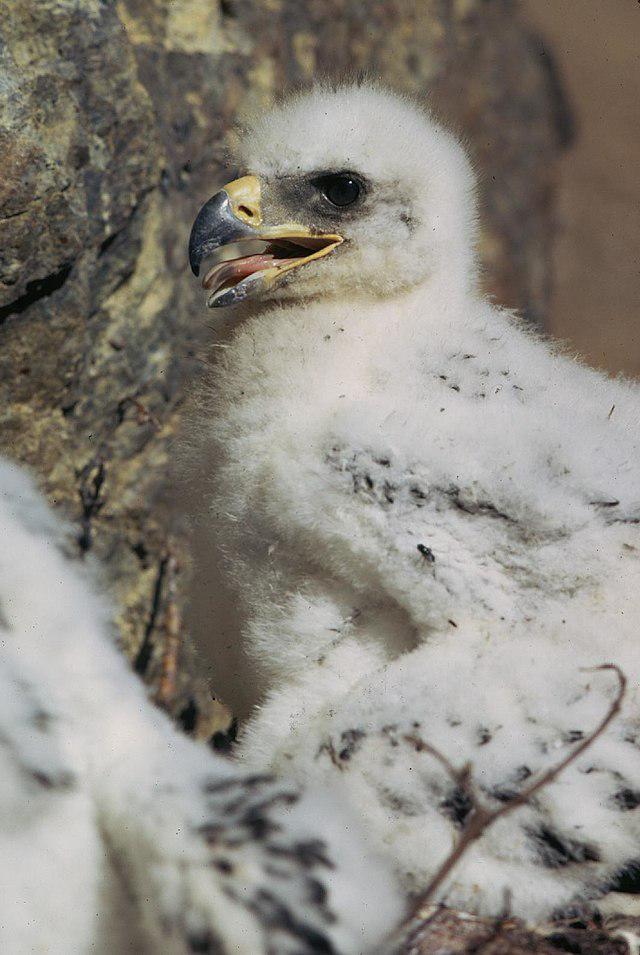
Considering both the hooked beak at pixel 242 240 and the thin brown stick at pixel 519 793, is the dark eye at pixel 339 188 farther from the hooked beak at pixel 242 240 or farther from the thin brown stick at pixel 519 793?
the thin brown stick at pixel 519 793

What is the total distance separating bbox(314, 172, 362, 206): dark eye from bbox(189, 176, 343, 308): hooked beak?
11cm

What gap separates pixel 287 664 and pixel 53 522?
0.66 meters

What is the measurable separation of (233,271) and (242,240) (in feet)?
0.33

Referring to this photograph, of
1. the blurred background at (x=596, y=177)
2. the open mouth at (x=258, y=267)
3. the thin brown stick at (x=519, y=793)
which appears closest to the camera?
the thin brown stick at (x=519, y=793)

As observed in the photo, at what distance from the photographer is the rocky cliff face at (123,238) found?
3189mm

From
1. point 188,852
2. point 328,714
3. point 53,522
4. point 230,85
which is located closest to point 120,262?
point 230,85

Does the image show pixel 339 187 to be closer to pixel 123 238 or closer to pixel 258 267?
pixel 258 267

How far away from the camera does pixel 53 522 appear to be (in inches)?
96.6

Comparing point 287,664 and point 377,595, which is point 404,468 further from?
point 287,664

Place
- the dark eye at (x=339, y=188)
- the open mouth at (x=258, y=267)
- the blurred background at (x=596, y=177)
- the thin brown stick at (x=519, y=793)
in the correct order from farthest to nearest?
the blurred background at (x=596, y=177) → the dark eye at (x=339, y=188) → the open mouth at (x=258, y=267) → the thin brown stick at (x=519, y=793)

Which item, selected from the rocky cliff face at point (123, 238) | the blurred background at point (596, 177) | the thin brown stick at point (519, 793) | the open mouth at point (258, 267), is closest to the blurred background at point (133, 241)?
the rocky cliff face at point (123, 238)

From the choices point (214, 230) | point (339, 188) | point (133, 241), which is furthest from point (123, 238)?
point (339, 188)

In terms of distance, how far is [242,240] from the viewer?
306 cm

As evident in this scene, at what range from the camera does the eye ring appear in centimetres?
310
